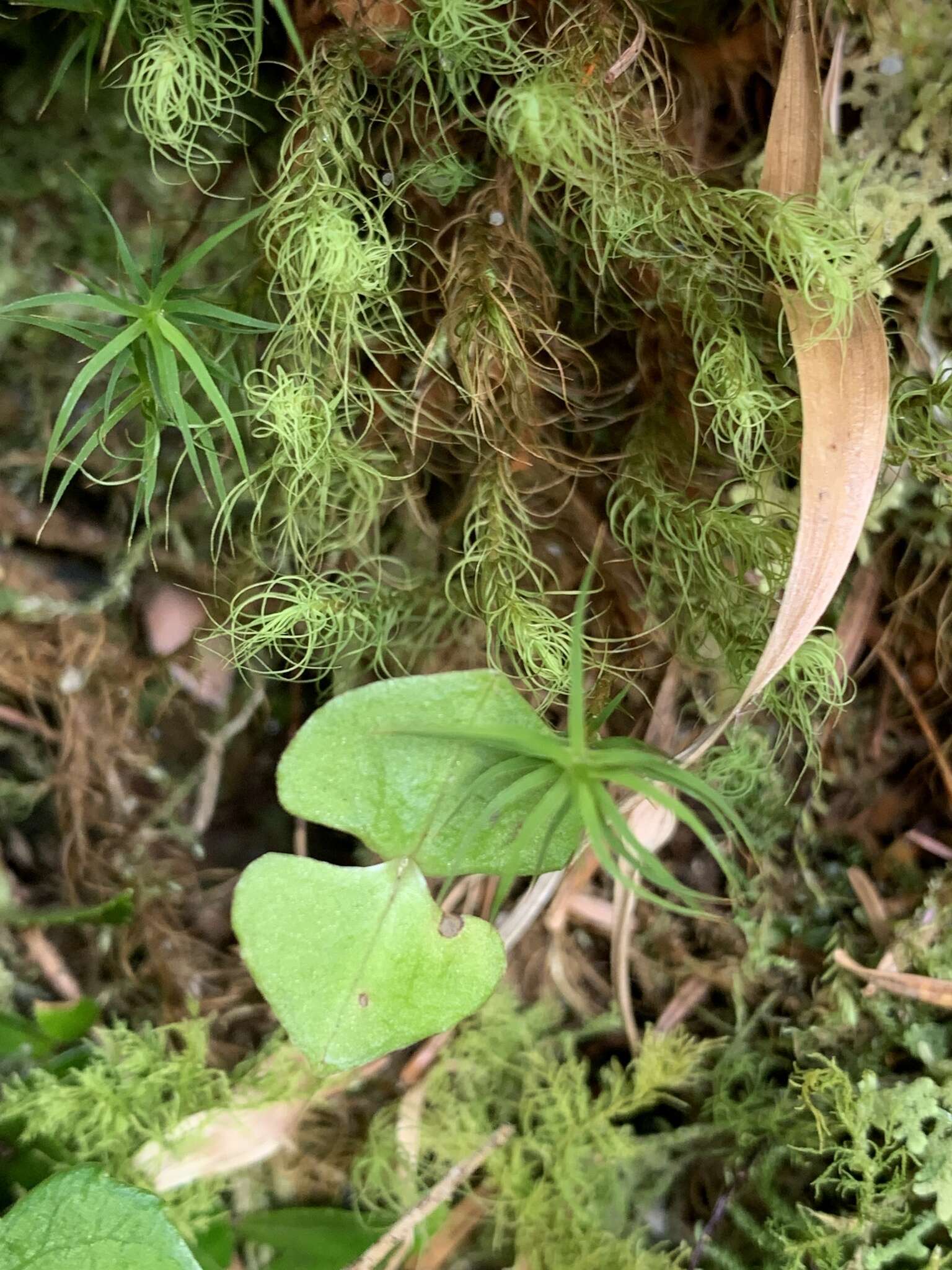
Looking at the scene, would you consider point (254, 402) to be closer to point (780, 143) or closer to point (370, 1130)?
point (780, 143)

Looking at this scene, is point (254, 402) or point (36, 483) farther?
point (36, 483)

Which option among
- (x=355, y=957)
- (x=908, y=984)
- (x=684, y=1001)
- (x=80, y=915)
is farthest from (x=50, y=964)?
(x=908, y=984)

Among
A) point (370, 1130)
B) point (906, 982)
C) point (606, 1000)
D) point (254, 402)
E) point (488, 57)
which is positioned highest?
point (488, 57)

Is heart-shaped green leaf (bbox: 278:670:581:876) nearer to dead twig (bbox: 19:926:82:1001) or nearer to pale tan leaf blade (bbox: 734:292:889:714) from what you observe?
pale tan leaf blade (bbox: 734:292:889:714)

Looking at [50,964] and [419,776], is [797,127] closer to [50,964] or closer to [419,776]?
[419,776]

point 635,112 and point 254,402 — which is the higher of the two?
point 635,112

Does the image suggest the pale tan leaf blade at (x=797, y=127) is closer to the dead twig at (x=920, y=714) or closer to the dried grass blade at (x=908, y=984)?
the dead twig at (x=920, y=714)

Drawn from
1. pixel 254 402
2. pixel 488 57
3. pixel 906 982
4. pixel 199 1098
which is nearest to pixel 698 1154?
pixel 906 982
